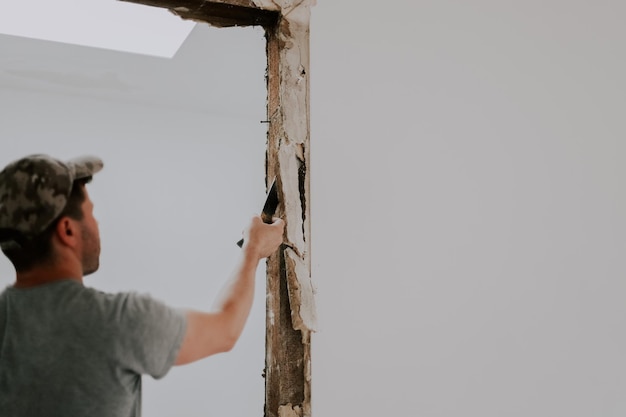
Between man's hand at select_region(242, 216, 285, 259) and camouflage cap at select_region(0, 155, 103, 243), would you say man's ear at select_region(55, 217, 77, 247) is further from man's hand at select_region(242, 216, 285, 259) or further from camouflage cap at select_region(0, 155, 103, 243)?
man's hand at select_region(242, 216, 285, 259)

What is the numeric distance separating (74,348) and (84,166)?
27 cm

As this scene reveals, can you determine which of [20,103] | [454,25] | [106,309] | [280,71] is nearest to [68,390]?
[106,309]

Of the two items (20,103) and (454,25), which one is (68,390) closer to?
(454,25)

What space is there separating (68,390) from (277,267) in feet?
1.62

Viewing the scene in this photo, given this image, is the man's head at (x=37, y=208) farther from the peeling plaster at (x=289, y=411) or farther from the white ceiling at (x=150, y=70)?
the white ceiling at (x=150, y=70)

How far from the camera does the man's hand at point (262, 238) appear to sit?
1.02 metres

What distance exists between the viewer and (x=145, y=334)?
0.77 m

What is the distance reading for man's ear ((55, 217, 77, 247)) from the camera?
81 cm

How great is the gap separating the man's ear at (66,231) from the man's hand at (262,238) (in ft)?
1.00

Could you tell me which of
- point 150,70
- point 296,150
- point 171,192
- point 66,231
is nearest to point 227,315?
point 66,231

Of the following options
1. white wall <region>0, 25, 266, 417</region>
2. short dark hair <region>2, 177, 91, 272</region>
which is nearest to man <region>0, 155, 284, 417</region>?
short dark hair <region>2, 177, 91, 272</region>

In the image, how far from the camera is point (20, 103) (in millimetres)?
3014

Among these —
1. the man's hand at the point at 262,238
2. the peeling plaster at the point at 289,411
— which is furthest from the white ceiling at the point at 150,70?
the peeling plaster at the point at 289,411

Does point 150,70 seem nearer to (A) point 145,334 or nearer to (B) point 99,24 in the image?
(B) point 99,24
